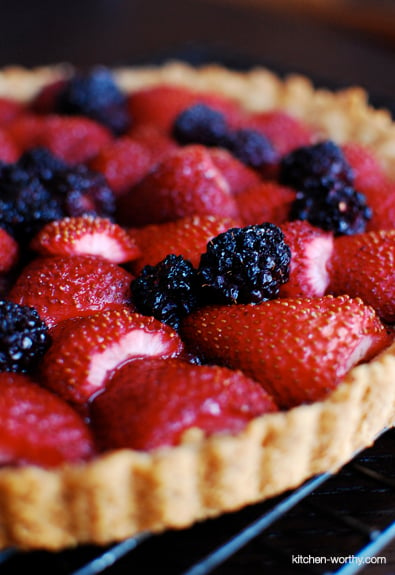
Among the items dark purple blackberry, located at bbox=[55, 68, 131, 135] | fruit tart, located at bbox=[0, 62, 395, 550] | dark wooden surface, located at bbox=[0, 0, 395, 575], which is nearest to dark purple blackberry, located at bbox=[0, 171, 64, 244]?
fruit tart, located at bbox=[0, 62, 395, 550]

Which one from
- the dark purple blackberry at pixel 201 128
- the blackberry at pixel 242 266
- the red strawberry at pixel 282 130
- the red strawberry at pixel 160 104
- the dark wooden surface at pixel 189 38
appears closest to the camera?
the blackberry at pixel 242 266

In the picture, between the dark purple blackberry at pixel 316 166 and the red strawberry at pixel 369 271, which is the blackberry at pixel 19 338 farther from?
the dark purple blackberry at pixel 316 166

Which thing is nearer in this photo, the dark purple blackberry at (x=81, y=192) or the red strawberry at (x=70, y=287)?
the red strawberry at (x=70, y=287)

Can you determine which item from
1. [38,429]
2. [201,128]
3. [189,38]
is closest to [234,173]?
[201,128]

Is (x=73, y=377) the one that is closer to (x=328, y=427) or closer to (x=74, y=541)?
(x=74, y=541)

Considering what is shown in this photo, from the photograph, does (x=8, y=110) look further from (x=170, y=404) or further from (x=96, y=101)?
(x=170, y=404)

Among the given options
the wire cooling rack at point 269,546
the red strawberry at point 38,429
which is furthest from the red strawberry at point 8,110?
the wire cooling rack at point 269,546

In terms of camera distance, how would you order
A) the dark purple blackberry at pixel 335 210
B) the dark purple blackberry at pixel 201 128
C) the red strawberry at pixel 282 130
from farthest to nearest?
1. the red strawberry at pixel 282 130
2. the dark purple blackberry at pixel 201 128
3. the dark purple blackberry at pixel 335 210
